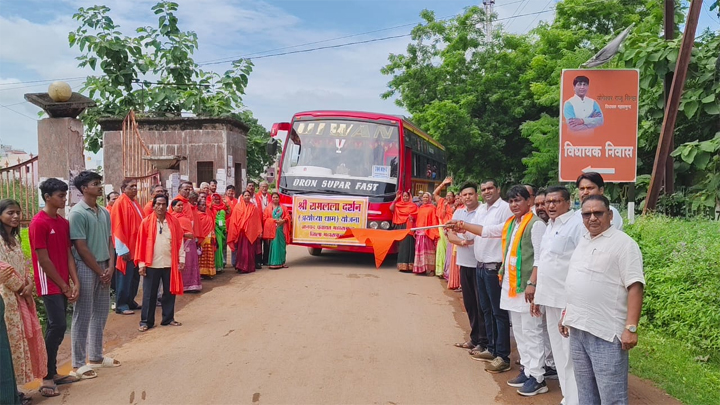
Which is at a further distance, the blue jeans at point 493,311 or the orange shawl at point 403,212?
the orange shawl at point 403,212

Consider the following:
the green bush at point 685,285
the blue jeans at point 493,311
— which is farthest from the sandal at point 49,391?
the green bush at point 685,285

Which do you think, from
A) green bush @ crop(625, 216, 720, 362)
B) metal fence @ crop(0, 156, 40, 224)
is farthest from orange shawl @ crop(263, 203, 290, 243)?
green bush @ crop(625, 216, 720, 362)

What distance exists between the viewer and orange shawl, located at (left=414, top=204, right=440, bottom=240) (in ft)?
39.4

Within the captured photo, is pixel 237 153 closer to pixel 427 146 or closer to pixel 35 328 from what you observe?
pixel 427 146

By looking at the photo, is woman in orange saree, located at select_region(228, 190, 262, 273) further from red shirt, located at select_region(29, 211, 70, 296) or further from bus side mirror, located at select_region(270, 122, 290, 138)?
red shirt, located at select_region(29, 211, 70, 296)

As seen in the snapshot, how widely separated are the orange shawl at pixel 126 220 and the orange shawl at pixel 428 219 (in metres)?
5.89

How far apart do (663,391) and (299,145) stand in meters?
9.24

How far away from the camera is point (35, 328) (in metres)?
4.82

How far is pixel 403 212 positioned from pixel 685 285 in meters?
6.45

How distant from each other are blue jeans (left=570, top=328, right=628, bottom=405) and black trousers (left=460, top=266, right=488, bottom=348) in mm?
2453

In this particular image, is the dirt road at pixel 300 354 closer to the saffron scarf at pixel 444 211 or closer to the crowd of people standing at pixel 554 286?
the crowd of people standing at pixel 554 286

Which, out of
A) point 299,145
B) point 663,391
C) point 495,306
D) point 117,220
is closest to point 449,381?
point 495,306

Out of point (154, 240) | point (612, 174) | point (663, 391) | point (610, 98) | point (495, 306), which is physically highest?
point (610, 98)

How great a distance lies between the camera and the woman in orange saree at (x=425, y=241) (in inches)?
476
